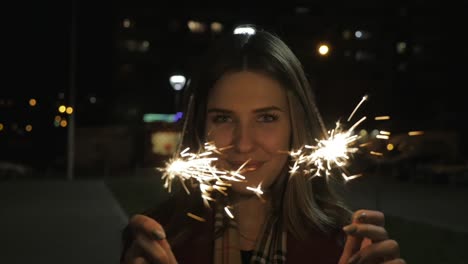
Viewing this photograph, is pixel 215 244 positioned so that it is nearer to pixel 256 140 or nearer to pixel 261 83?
pixel 256 140

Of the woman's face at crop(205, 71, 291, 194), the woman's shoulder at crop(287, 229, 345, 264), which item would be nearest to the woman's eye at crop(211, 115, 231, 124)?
the woman's face at crop(205, 71, 291, 194)

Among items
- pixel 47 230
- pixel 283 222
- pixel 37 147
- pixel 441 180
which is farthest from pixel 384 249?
pixel 37 147

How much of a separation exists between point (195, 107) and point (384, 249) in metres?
0.87

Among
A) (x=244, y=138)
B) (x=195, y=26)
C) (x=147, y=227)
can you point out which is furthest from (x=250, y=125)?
(x=195, y=26)

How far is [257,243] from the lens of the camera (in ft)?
8.03

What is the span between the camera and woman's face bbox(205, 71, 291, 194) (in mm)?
2504

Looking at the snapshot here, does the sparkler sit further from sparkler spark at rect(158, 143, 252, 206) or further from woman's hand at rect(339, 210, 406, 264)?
woman's hand at rect(339, 210, 406, 264)

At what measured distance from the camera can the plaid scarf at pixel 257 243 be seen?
7.80ft

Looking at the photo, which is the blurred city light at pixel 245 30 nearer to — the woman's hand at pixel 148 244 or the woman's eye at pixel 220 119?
the woman's eye at pixel 220 119

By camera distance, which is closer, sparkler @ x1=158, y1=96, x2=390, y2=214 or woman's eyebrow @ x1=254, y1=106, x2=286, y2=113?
sparkler @ x1=158, y1=96, x2=390, y2=214

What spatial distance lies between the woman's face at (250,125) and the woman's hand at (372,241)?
443 millimetres

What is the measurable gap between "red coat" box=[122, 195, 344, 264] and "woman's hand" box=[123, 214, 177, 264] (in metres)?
0.11

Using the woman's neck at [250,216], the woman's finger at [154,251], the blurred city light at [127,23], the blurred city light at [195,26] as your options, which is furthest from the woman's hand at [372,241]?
the blurred city light at [195,26]

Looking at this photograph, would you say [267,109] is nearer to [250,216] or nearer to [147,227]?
[250,216]
